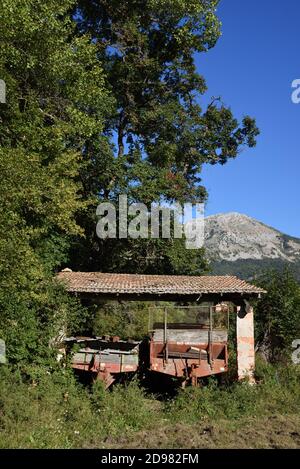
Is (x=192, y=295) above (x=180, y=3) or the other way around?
the other way around

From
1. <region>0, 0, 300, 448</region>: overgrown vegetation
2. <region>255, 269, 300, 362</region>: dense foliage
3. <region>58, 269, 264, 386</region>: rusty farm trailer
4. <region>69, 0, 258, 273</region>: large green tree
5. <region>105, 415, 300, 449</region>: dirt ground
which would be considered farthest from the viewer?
<region>69, 0, 258, 273</region>: large green tree

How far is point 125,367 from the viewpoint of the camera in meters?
15.0

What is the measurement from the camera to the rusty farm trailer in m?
15.0

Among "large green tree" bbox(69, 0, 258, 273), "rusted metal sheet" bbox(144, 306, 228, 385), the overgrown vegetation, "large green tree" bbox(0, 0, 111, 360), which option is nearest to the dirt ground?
the overgrown vegetation

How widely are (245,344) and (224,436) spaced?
17.0 ft

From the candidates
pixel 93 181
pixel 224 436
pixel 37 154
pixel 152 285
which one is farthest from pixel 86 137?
pixel 224 436

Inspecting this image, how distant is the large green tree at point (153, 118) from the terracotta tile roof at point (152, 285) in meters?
5.10

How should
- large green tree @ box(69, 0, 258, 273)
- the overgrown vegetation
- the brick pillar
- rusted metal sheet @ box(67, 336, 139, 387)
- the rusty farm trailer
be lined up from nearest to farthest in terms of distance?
the overgrown vegetation < rusted metal sheet @ box(67, 336, 139, 387) < the rusty farm trailer < the brick pillar < large green tree @ box(69, 0, 258, 273)

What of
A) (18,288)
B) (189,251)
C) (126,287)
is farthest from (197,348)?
(189,251)

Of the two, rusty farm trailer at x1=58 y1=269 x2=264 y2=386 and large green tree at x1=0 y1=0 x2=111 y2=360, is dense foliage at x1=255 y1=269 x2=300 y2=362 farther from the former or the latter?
large green tree at x1=0 y1=0 x2=111 y2=360

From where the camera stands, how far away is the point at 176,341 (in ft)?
50.6

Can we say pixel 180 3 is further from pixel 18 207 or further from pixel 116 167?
pixel 18 207

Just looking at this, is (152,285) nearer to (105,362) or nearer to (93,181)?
(105,362)
